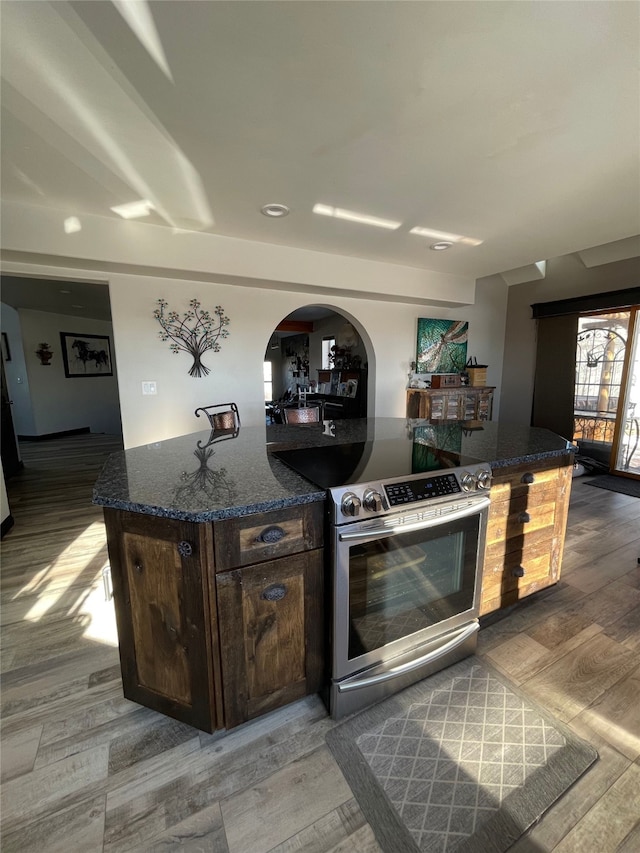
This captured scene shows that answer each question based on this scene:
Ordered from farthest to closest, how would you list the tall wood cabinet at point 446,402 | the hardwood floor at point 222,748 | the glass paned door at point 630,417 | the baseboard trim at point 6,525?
the tall wood cabinet at point 446,402
the glass paned door at point 630,417
the baseboard trim at point 6,525
the hardwood floor at point 222,748

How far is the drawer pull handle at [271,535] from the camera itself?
4.00 feet

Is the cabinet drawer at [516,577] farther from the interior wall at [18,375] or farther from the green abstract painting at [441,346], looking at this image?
the interior wall at [18,375]

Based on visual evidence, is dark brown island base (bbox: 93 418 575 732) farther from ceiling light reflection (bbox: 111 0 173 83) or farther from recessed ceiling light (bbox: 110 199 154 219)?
recessed ceiling light (bbox: 110 199 154 219)

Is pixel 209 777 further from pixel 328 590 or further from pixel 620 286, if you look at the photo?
pixel 620 286

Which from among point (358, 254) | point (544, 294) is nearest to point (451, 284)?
point (358, 254)

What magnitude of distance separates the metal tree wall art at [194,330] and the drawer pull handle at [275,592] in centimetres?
274

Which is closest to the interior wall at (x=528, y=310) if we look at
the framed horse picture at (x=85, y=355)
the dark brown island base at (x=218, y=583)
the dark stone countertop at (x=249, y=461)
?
the dark stone countertop at (x=249, y=461)

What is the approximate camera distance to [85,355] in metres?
7.89

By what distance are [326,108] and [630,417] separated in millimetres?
5075

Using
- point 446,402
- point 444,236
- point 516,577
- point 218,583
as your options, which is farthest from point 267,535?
point 446,402

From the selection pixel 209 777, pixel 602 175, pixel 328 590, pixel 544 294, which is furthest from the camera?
pixel 544 294

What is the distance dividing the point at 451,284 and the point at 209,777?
15.9ft

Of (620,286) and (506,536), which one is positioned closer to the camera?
(506,536)

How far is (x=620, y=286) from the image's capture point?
174 inches
